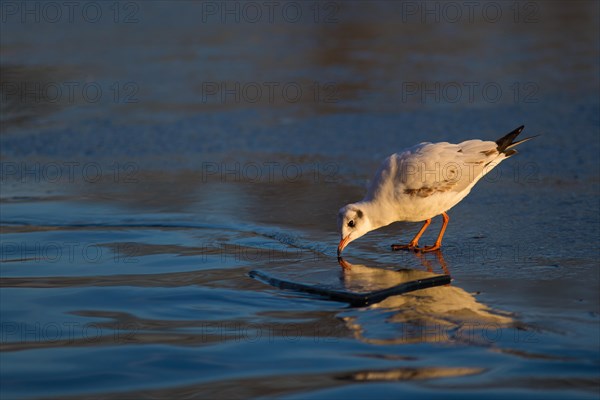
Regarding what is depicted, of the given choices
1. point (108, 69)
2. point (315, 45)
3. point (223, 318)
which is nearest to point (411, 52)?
point (315, 45)

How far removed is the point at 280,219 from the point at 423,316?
9.11 ft

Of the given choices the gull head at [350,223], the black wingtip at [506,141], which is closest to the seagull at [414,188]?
the gull head at [350,223]

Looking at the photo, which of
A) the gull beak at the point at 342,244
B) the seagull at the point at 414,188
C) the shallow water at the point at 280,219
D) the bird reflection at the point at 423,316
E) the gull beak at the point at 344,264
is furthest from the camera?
the seagull at the point at 414,188

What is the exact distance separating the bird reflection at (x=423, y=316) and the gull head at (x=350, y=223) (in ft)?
1.62

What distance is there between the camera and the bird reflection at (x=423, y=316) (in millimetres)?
5289

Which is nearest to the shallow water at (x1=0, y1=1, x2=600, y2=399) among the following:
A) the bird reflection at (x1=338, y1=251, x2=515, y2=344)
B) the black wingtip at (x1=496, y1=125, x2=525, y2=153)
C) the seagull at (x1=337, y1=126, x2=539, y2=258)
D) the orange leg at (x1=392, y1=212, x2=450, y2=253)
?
the bird reflection at (x1=338, y1=251, x2=515, y2=344)

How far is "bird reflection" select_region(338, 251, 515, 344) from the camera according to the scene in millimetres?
5289

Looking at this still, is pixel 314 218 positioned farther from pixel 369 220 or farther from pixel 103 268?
pixel 103 268

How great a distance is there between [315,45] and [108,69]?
378cm

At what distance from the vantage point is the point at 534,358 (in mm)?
4887

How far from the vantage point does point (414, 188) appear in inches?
285

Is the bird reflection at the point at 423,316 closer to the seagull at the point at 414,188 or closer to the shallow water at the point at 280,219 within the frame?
the shallow water at the point at 280,219

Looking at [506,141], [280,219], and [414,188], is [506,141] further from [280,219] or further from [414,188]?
[280,219]

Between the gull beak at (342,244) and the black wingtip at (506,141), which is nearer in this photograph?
the gull beak at (342,244)
